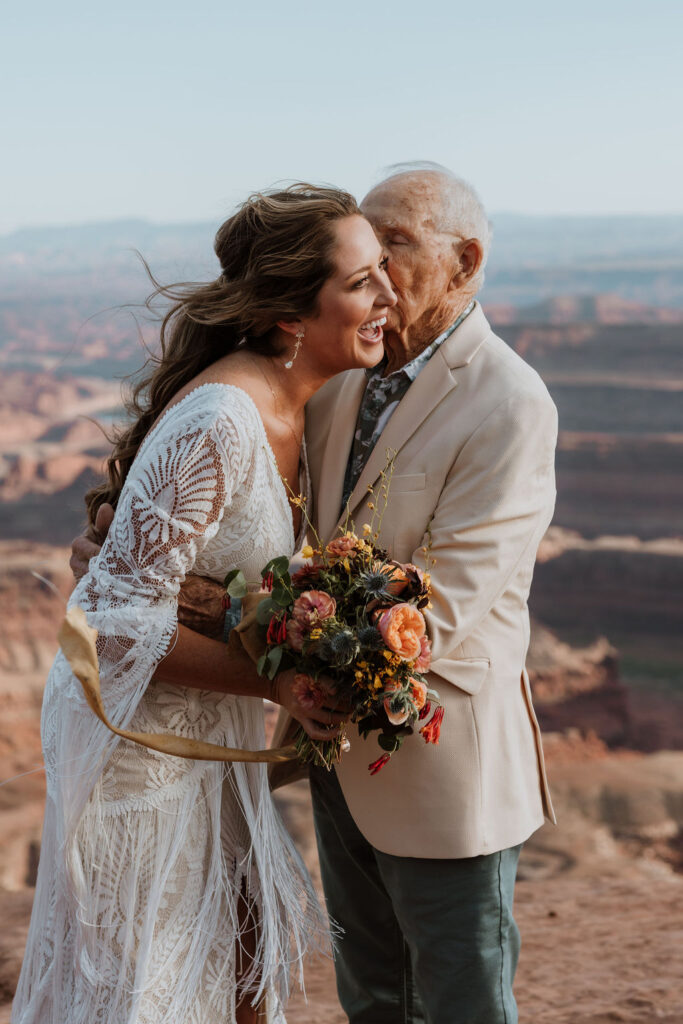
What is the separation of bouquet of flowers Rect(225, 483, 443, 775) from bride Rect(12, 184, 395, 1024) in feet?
0.29

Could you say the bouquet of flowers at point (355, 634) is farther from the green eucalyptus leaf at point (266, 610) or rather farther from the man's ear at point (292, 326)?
the man's ear at point (292, 326)

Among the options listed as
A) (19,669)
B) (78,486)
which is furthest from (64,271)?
(19,669)

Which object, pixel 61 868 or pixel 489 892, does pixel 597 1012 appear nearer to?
pixel 489 892

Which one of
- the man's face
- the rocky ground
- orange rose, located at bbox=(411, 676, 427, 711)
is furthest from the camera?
the rocky ground

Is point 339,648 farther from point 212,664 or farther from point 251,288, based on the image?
point 251,288

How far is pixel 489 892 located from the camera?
89.3 inches

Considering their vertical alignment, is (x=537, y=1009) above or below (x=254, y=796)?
below

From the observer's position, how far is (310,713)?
6.54 ft

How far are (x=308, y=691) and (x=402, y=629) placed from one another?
0.24 meters

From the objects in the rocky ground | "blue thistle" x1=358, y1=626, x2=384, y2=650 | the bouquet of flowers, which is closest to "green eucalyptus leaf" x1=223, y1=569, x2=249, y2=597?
the bouquet of flowers

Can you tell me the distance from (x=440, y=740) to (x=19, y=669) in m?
19.5

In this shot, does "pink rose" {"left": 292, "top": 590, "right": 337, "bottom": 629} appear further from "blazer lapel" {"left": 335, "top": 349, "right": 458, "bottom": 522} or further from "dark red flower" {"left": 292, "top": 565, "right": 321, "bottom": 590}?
"blazer lapel" {"left": 335, "top": 349, "right": 458, "bottom": 522}

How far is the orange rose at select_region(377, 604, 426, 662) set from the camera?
184 centimetres

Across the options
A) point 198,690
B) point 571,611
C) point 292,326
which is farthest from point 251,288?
point 571,611
